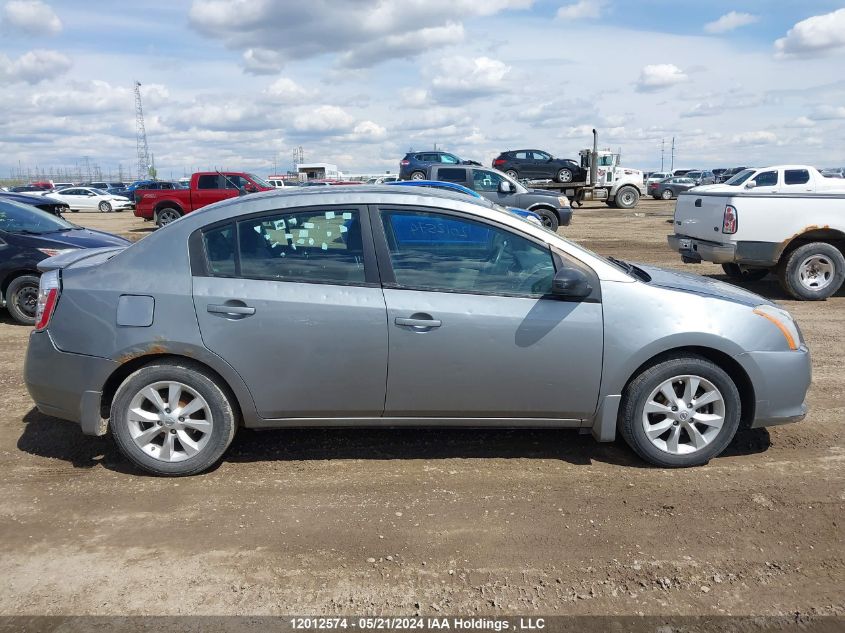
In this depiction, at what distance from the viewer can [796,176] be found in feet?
65.4

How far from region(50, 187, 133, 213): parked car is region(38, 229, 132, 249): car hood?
1424 inches

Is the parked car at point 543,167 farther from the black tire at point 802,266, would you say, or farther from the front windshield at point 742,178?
the black tire at point 802,266

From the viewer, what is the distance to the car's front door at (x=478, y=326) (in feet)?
12.8

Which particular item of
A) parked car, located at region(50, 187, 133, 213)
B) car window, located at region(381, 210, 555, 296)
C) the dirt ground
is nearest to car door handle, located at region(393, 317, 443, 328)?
car window, located at region(381, 210, 555, 296)

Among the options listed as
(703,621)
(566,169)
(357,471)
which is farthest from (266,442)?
(566,169)

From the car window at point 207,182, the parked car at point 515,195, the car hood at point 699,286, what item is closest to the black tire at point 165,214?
the car window at point 207,182

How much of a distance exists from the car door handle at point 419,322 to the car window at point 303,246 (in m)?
0.35

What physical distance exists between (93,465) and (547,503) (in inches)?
112

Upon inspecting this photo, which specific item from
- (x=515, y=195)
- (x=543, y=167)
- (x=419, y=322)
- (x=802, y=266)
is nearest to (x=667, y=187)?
(x=543, y=167)

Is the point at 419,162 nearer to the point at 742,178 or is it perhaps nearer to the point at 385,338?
the point at 742,178

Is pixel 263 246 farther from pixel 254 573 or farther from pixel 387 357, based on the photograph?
pixel 254 573

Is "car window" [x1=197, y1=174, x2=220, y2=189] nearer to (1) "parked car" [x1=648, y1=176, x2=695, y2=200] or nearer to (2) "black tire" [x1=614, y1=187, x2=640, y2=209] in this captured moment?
(2) "black tire" [x1=614, y1=187, x2=640, y2=209]

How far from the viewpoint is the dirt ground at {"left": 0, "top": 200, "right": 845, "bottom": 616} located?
2.97 m

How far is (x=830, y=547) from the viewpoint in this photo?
10.9 feet
